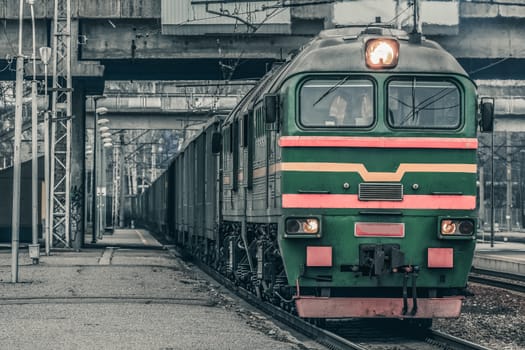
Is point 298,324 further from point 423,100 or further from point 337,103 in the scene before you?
point 423,100

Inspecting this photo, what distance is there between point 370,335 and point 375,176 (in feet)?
7.20

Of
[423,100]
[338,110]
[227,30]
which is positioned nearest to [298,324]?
[338,110]

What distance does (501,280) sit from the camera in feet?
88.2

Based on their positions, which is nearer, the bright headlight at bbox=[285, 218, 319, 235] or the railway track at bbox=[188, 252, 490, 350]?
the railway track at bbox=[188, 252, 490, 350]

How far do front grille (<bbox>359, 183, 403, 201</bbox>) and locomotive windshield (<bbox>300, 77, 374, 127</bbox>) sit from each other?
74cm

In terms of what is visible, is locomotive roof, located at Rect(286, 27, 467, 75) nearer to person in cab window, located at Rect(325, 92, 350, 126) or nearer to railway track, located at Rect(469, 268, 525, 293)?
person in cab window, located at Rect(325, 92, 350, 126)

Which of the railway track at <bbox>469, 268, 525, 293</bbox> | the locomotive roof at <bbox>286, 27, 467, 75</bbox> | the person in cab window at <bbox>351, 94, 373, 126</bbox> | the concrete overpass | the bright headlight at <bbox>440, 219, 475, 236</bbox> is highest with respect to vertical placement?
the concrete overpass

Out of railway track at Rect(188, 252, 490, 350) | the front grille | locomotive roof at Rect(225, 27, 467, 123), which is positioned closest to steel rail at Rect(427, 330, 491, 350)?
railway track at Rect(188, 252, 490, 350)

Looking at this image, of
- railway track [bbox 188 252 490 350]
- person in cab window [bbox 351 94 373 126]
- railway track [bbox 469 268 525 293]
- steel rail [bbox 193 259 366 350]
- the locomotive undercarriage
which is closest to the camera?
steel rail [bbox 193 259 366 350]

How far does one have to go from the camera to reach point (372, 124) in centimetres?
1380

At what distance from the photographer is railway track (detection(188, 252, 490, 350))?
43.0ft

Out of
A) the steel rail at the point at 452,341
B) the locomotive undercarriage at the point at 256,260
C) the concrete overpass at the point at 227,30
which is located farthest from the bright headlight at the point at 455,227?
the concrete overpass at the point at 227,30

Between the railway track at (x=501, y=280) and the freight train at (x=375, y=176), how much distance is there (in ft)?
30.3

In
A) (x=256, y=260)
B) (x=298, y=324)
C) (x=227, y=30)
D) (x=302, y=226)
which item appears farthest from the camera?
(x=227, y=30)
